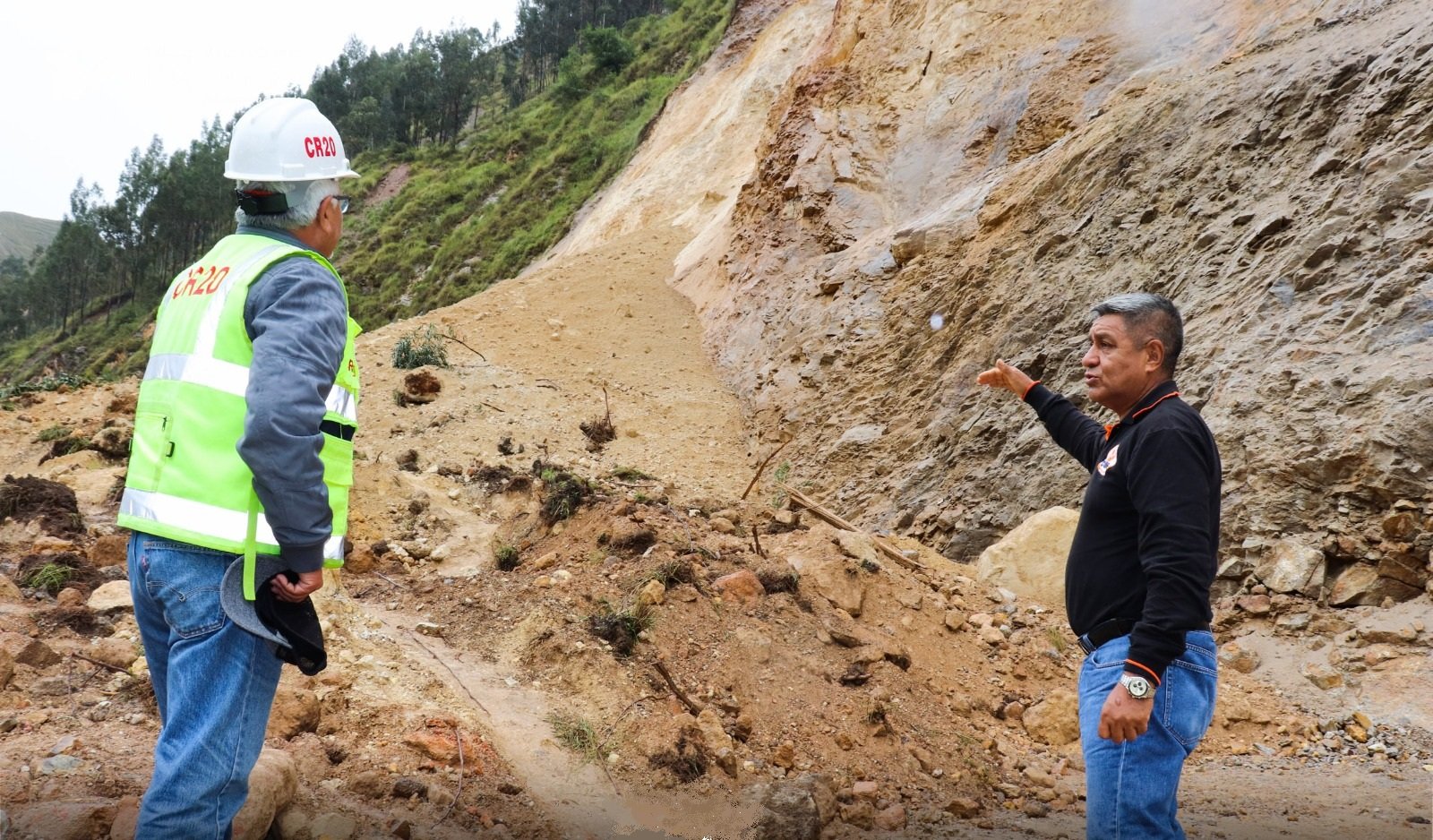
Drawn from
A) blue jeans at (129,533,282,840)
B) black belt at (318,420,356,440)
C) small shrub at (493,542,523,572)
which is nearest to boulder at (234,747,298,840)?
blue jeans at (129,533,282,840)

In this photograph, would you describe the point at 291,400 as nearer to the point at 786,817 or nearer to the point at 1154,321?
the point at 1154,321

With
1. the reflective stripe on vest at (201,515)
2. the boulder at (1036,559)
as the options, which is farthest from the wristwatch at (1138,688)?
the boulder at (1036,559)

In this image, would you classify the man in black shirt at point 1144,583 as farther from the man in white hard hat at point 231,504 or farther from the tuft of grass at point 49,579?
the tuft of grass at point 49,579

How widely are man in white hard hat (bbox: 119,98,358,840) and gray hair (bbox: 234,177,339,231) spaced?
15cm

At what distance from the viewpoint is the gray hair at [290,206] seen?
2467mm

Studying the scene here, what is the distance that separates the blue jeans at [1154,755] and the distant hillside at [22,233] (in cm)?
16469

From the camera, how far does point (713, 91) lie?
2202 cm

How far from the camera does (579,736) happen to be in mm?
4078

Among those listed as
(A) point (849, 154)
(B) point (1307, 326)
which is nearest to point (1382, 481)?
(B) point (1307, 326)

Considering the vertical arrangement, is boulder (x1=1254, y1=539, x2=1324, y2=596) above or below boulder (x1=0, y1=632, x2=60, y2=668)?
above

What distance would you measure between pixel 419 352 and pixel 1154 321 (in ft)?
37.4

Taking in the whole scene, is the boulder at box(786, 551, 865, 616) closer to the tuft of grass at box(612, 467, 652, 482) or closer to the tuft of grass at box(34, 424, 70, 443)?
the tuft of grass at box(612, 467, 652, 482)

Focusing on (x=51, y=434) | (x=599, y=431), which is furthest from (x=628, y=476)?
(x=51, y=434)

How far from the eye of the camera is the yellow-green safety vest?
2166 millimetres
